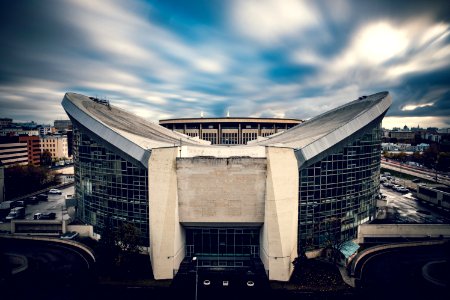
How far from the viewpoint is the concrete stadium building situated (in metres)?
26.1

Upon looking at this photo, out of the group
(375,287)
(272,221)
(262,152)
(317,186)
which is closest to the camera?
(375,287)

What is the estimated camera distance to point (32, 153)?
9144cm

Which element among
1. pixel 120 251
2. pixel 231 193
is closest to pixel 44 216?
pixel 120 251

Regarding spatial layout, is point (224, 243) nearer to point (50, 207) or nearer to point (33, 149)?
point (50, 207)

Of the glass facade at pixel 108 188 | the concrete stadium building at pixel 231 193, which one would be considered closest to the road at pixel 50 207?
the glass facade at pixel 108 188

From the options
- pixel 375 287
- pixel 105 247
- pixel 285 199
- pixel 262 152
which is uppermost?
pixel 262 152

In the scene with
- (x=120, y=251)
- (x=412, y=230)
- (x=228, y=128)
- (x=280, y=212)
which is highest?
(x=228, y=128)

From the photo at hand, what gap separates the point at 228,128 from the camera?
72062 mm

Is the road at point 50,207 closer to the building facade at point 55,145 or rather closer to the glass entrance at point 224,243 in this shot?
the glass entrance at point 224,243

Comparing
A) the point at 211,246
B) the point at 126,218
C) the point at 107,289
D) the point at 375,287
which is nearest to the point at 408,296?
the point at 375,287

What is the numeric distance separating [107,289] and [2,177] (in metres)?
43.0

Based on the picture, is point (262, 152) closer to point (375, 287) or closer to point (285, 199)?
point (285, 199)

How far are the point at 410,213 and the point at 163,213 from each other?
40.8m

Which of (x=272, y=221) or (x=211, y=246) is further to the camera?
(x=211, y=246)
